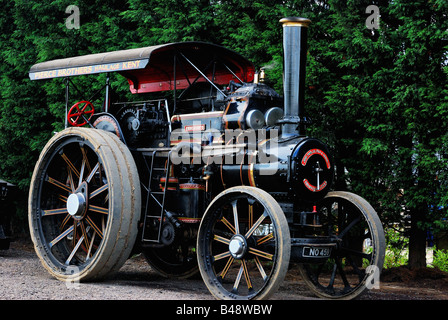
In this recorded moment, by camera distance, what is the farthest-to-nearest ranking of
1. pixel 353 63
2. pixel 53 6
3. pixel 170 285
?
pixel 53 6 < pixel 353 63 < pixel 170 285

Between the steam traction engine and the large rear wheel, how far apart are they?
0.05 feet

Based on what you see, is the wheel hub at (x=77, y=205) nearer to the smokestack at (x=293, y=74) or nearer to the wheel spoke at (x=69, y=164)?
the wheel spoke at (x=69, y=164)

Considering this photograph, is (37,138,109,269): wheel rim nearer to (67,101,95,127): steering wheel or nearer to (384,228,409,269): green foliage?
(67,101,95,127): steering wheel

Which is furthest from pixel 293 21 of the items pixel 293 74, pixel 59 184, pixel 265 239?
pixel 59 184

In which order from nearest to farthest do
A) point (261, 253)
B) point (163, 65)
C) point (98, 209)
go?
point (261, 253), point (98, 209), point (163, 65)

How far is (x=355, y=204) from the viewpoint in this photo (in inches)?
243

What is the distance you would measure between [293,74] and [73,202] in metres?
2.75

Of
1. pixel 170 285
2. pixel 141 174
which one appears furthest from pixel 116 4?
pixel 170 285

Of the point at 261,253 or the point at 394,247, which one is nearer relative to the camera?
the point at 261,253

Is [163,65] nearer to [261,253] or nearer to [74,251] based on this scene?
[74,251]

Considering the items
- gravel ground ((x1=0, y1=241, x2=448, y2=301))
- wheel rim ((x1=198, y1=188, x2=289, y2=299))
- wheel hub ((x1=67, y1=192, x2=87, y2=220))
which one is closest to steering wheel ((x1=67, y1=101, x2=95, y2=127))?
wheel hub ((x1=67, y1=192, x2=87, y2=220))

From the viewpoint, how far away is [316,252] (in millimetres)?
5715
